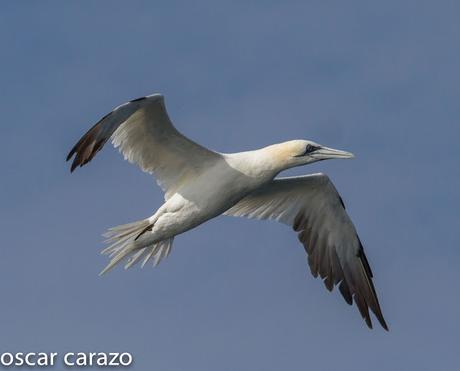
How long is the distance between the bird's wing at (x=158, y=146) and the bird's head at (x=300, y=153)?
91 centimetres

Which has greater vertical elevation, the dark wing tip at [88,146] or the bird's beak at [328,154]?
the dark wing tip at [88,146]

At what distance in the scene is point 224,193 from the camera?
1722cm

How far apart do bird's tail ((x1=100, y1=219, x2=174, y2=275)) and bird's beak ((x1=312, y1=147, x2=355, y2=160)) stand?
2.56 meters

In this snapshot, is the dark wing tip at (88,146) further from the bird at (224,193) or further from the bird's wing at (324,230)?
the bird's wing at (324,230)

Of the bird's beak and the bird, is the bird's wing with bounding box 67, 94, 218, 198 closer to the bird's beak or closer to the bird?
the bird

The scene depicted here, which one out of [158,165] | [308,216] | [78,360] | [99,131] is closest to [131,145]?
[158,165]

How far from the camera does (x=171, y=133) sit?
58.0 feet

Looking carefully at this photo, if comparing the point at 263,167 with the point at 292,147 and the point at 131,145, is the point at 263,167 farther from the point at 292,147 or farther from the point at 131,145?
the point at 131,145

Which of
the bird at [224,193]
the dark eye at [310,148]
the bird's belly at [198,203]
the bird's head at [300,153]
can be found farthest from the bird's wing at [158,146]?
the dark eye at [310,148]

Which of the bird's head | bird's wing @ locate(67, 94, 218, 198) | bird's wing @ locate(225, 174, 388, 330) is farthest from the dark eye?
bird's wing @ locate(225, 174, 388, 330)

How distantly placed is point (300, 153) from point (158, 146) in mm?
2058

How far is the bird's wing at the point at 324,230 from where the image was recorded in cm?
1934

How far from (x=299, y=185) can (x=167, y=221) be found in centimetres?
262

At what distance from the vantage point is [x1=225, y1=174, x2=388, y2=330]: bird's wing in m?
19.3
